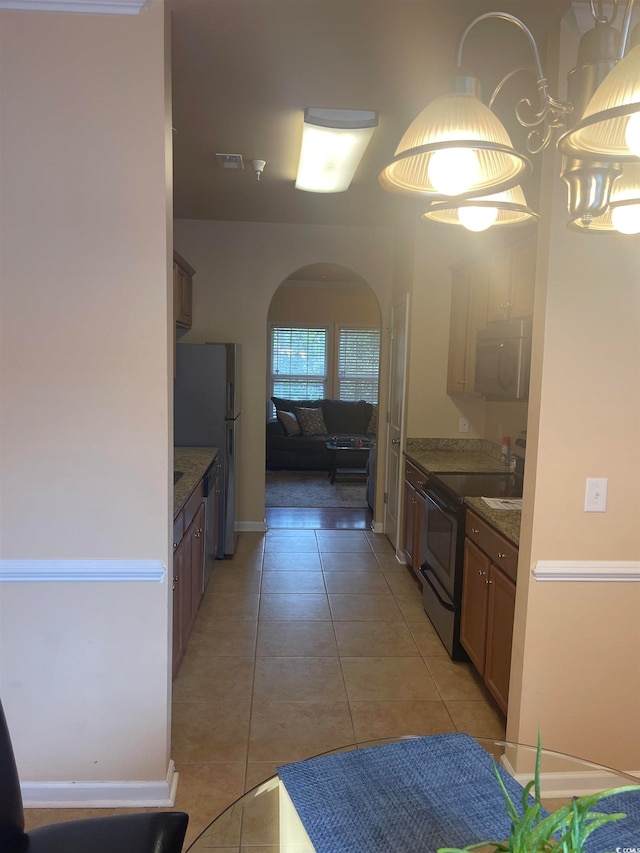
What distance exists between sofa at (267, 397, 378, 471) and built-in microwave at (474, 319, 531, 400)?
14.5 ft

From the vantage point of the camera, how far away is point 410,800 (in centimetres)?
134

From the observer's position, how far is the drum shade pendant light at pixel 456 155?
45.9 inches

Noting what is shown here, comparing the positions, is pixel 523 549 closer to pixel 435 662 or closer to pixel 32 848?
pixel 435 662

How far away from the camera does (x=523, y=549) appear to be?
2311mm

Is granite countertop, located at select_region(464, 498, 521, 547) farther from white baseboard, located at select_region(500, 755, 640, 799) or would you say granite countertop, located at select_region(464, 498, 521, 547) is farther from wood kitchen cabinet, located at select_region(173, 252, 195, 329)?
wood kitchen cabinet, located at select_region(173, 252, 195, 329)

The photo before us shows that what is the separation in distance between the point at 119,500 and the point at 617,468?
69.7 inches

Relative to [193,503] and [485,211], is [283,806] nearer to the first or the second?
[485,211]

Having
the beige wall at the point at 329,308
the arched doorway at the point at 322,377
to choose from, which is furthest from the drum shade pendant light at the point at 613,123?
the beige wall at the point at 329,308

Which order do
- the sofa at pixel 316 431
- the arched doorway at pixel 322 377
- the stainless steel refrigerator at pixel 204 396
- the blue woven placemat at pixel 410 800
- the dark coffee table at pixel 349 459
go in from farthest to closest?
1. the sofa at pixel 316 431
2. the arched doorway at pixel 322 377
3. the dark coffee table at pixel 349 459
4. the stainless steel refrigerator at pixel 204 396
5. the blue woven placemat at pixel 410 800

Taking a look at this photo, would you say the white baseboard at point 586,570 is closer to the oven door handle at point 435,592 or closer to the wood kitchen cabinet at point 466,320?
the oven door handle at point 435,592

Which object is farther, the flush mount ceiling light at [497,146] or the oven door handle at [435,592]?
the oven door handle at [435,592]

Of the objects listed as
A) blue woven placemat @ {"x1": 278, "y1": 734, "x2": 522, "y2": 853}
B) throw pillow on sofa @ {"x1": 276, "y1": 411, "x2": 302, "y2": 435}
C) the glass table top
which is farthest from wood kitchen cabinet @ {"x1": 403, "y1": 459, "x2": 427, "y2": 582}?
throw pillow on sofa @ {"x1": 276, "y1": 411, "x2": 302, "y2": 435}

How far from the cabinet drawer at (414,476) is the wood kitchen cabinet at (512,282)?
3.72ft

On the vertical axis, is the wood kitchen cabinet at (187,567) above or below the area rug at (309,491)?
above
